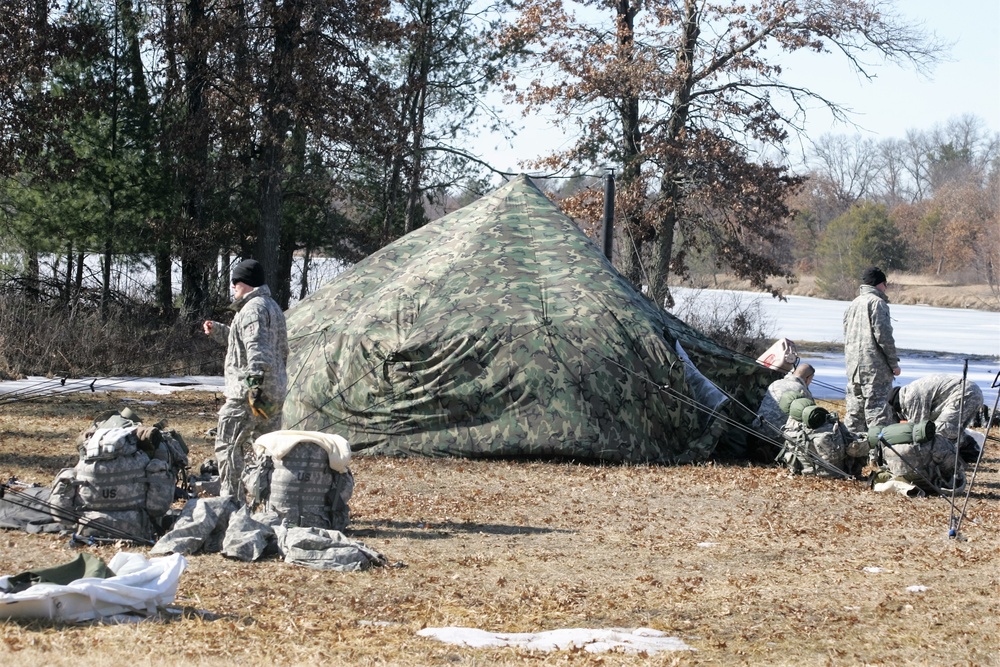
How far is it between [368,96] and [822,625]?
57.9ft

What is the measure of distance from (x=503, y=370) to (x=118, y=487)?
4795 mm

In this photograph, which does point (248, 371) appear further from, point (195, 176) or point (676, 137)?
point (676, 137)

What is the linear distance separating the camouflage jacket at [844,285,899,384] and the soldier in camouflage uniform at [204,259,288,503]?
18.5ft

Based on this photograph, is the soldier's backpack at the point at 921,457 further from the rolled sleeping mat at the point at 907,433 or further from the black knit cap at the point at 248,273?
the black knit cap at the point at 248,273

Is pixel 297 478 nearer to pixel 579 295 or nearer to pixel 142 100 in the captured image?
pixel 579 295

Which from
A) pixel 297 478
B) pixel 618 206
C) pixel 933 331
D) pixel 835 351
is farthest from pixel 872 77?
Answer: pixel 297 478

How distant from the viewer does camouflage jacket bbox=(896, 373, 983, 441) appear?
1032 cm

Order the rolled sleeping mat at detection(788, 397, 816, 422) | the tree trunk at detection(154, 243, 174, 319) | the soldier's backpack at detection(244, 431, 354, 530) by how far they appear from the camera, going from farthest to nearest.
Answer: the tree trunk at detection(154, 243, 174, 319)
the rolled sleeping mat at detection(788, 397, 816, 422)
the soldier's backpack at detection(244, 431, 354, 530)

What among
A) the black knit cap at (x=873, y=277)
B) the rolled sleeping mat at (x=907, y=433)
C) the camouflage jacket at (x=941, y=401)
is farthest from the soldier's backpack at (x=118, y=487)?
the black knit cap at (x=873, y=277)

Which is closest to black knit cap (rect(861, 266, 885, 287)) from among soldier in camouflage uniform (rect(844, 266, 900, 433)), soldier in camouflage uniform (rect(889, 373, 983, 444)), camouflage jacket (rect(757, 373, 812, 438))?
soldier in camouflage uniform (rect(844, 266, 900, 433))

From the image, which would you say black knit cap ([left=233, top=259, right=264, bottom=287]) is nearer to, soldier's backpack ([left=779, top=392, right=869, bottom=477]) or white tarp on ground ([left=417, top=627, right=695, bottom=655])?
white tarp on ground ([left=417, top=627, right=695, bottom=655])

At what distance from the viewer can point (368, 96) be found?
73.0ft

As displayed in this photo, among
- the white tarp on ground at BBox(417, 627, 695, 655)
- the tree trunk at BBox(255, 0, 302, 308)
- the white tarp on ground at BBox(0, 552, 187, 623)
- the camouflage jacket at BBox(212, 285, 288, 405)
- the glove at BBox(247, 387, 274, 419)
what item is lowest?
the white tarp on ground at BBox(417, 627, 695, 655)

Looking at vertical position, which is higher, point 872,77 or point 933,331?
point 872,77
